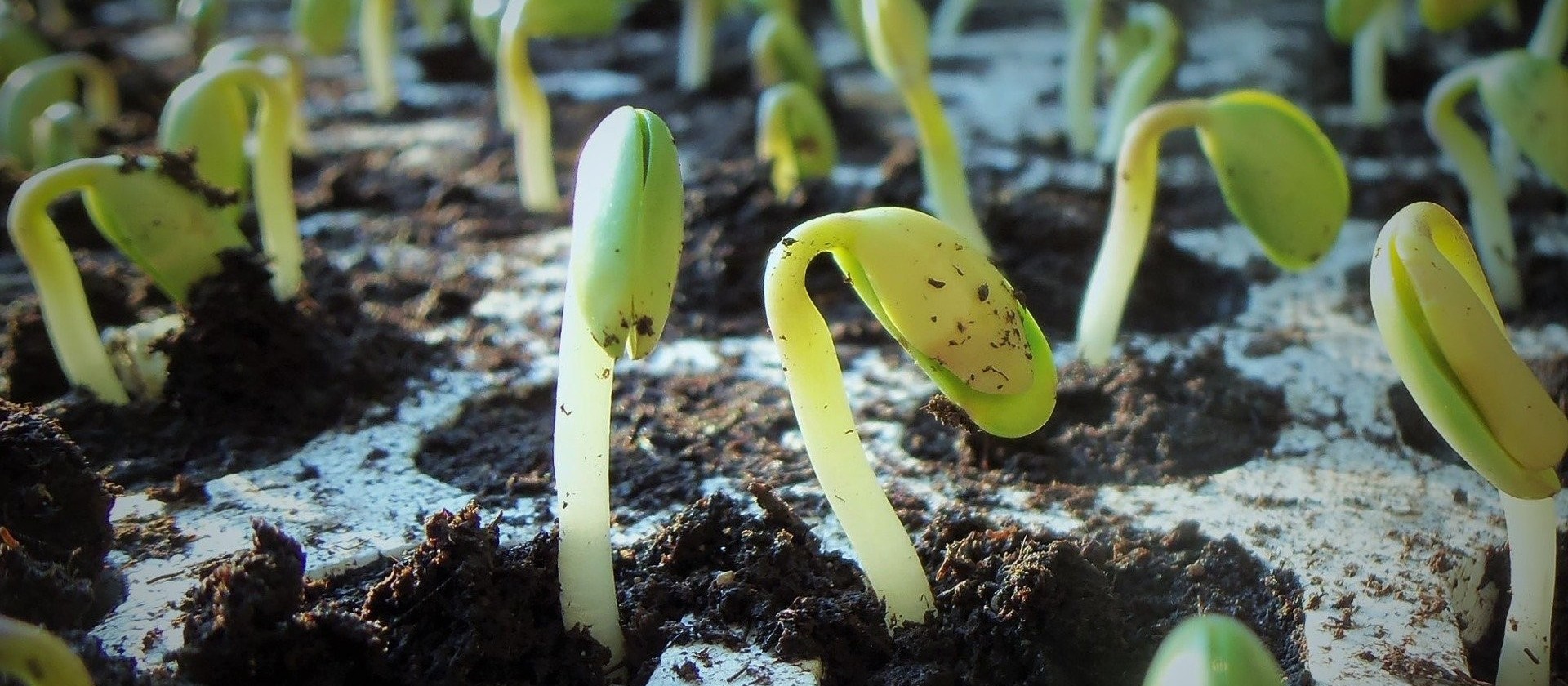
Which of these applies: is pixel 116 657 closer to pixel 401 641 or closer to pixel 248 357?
pixel 401 641

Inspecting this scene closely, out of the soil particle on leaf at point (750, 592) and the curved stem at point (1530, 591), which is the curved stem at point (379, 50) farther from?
the curved stem at point (1530, 591)

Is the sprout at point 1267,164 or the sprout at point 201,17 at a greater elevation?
the sprout at point 201,17

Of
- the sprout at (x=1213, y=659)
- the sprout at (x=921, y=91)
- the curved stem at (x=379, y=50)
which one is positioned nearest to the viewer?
the sprout at (x=1213, y=659)

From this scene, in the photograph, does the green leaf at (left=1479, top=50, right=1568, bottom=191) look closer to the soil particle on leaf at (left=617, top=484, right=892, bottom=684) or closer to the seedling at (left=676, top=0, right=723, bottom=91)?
the soil particle on leaf at (left=617, top=484, right=892, bottom=684)

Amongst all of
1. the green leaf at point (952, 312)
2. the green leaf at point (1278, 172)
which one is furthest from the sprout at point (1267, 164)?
the green leaf at point (952, 312)

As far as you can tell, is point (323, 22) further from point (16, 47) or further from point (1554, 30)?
point (1554, 30)

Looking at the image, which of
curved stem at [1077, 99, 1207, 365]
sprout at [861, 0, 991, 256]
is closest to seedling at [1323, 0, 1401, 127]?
sprout at [861, 0, 991, 256]

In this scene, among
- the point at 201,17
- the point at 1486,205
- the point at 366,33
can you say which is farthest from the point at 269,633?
the point at 366,33
